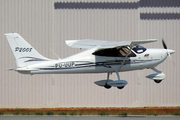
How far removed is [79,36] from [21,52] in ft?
31.9

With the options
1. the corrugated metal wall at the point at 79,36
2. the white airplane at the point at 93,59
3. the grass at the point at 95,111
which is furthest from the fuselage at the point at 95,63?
the grass at the point at 95,111

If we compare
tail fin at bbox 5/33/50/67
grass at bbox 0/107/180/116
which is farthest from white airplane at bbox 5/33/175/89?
grass at bbox 0/107/180/116

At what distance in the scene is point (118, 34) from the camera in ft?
120

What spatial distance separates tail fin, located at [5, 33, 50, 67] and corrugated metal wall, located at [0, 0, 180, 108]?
8936 millimetres

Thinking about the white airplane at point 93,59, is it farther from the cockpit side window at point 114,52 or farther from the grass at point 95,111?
the grass at point 95,111

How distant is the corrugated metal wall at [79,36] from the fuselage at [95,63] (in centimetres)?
782

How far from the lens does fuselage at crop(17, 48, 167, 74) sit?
27.0 metres

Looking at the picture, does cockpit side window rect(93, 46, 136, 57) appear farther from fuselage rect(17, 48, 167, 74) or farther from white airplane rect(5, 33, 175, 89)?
fuselage rect(17, 48, 167, 74)

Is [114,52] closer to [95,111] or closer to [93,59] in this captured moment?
[93,59]

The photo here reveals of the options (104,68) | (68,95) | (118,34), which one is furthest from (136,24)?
(104,68)

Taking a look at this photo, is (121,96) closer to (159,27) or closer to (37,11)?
(159,27)

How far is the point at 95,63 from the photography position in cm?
2769

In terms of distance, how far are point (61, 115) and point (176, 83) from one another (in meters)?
9.00

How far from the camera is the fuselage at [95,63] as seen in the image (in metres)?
27.0
